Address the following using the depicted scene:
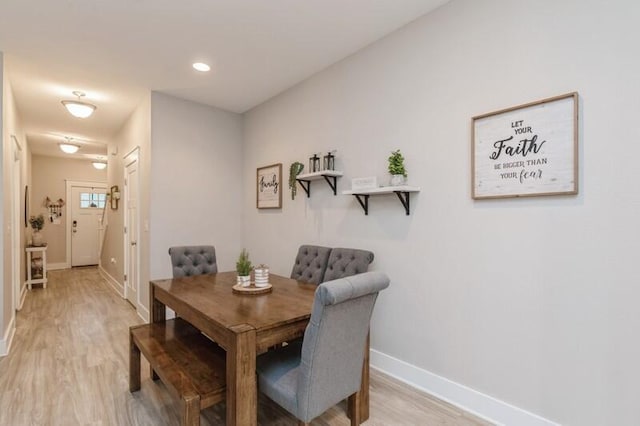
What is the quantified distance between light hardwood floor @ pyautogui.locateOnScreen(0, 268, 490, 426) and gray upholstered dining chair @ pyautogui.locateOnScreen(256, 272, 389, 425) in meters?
0.49

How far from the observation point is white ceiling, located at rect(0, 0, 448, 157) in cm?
228

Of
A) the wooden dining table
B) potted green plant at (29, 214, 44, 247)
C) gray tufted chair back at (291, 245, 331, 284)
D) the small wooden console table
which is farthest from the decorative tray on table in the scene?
potted green plant at (29, 214, 44, 247)

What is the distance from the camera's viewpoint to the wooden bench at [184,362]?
1559 mm

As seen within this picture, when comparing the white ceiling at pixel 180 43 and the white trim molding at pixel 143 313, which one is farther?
the white trim molding at pixel 143 313

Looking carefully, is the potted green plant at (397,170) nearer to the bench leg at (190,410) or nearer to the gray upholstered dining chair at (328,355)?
the gray upholstered dining chair at (328,355)

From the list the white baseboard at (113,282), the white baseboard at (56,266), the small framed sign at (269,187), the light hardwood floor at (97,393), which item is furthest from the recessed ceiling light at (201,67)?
the white baseboard at (56,266)

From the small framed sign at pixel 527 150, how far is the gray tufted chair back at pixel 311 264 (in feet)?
4.41

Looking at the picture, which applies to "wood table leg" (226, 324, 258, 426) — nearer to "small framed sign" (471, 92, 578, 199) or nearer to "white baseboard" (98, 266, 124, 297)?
"small framed sign" (471, 92, 578, 199)

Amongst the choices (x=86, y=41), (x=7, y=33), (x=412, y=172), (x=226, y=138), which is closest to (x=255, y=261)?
(x=226, y=138)

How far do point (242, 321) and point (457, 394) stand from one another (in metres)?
1.55

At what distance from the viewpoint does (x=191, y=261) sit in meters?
3.01

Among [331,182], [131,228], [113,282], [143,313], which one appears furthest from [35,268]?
[331,182]

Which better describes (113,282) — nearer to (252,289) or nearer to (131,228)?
(131,228)

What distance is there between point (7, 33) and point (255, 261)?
3.13 meters
